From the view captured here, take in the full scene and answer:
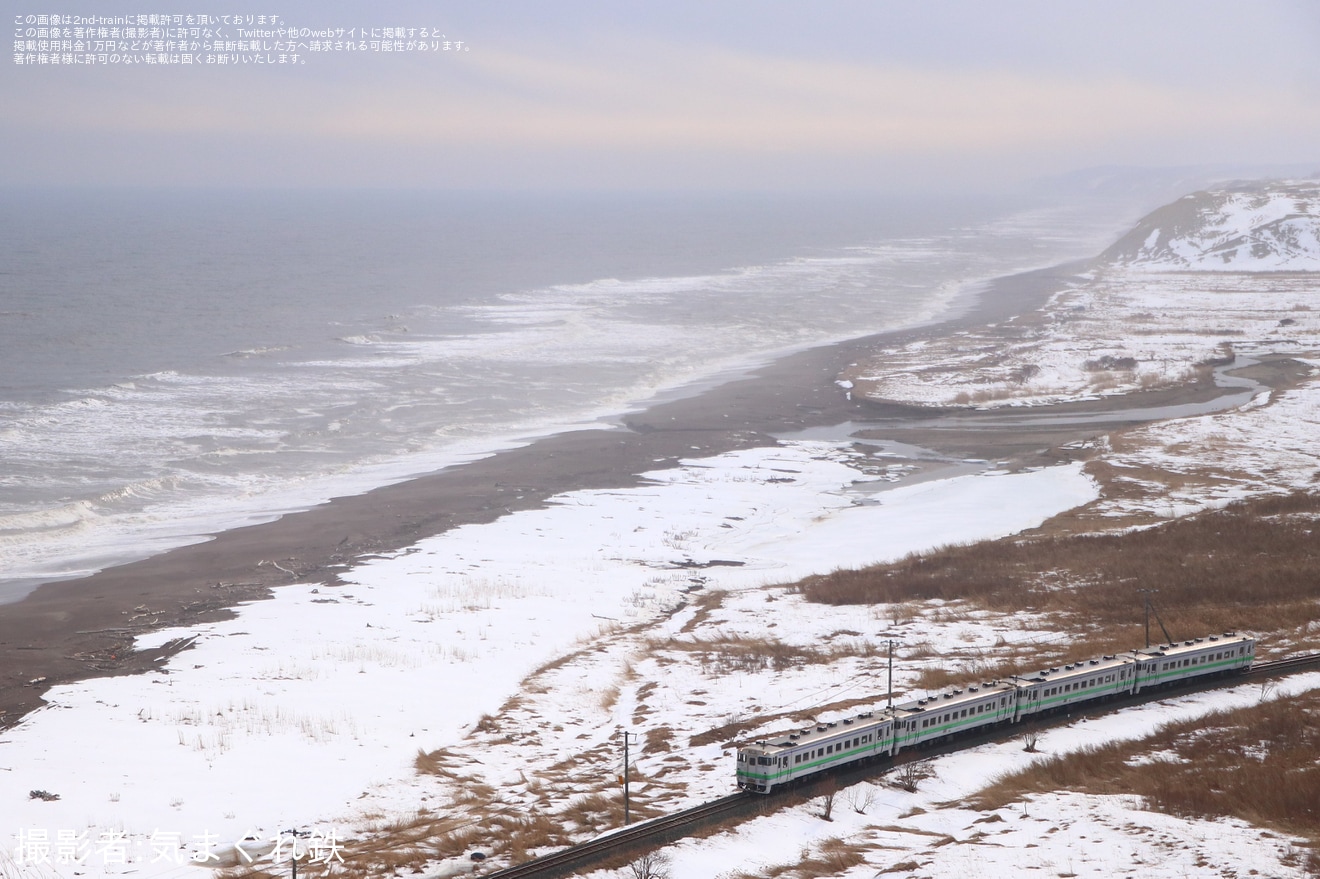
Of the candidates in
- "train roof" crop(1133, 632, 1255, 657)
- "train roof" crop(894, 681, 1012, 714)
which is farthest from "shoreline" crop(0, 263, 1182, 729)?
"train roof" crop(1133, 632, 1255, 657)

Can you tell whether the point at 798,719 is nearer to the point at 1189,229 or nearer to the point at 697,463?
the point at 697,463

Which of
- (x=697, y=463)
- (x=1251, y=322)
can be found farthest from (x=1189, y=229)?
(x=697, y=463)

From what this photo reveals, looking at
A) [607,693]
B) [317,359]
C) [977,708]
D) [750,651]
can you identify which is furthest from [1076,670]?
[317,359]

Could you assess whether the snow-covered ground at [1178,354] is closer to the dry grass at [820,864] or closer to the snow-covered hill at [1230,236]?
the snow-covered hill at [1230,236]

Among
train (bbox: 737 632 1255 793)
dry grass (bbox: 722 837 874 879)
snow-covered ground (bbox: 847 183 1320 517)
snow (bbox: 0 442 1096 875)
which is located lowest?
snow (bbox: 0 442 1096 875)

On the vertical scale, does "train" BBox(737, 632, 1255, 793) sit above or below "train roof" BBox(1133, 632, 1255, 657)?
below

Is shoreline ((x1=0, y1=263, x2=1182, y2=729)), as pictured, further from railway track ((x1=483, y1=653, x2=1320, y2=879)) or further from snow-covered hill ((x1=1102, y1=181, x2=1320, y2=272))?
snow-covered hill ((x1=1102, y1=181, x2=1320, y2=272))

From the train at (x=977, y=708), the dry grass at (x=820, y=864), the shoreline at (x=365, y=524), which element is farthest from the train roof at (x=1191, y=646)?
the shoreline at (x=365, y=524)
